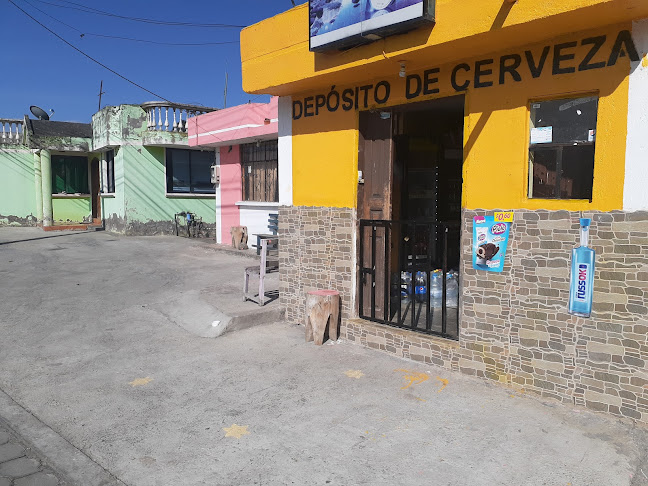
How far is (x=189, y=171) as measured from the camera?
59.4 feet

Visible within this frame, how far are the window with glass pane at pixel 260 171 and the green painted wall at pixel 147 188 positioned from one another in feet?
16.8

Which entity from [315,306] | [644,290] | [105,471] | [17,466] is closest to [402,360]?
[315,306]

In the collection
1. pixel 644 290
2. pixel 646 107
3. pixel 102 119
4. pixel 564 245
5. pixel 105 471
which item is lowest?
pixel 105 471

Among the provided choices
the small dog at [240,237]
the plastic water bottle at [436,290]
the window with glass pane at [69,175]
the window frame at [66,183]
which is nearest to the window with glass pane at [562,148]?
the plastic water bottle at [436,290]

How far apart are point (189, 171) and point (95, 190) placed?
19.4 feet

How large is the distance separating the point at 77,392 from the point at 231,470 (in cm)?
226

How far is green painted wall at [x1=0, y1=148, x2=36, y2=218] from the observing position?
1995 cm

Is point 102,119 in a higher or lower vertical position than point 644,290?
higher

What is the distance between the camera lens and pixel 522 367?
4.68 meters

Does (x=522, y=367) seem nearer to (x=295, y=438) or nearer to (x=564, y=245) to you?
(x=564, y=245)

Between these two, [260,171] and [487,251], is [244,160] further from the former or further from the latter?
[487,251]

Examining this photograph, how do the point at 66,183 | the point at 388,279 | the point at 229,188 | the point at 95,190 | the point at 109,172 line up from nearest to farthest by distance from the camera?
the point at 388,279
the point at 229,188
the point at 109,172
the point at 66,183
the point at 95,190

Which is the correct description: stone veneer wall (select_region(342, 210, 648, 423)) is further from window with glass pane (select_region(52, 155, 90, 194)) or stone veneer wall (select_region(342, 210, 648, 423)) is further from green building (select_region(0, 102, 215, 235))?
window with glass pane (select_region(52, 155, 90, 194))

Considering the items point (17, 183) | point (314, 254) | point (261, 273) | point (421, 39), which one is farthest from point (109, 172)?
point (421, 39)
